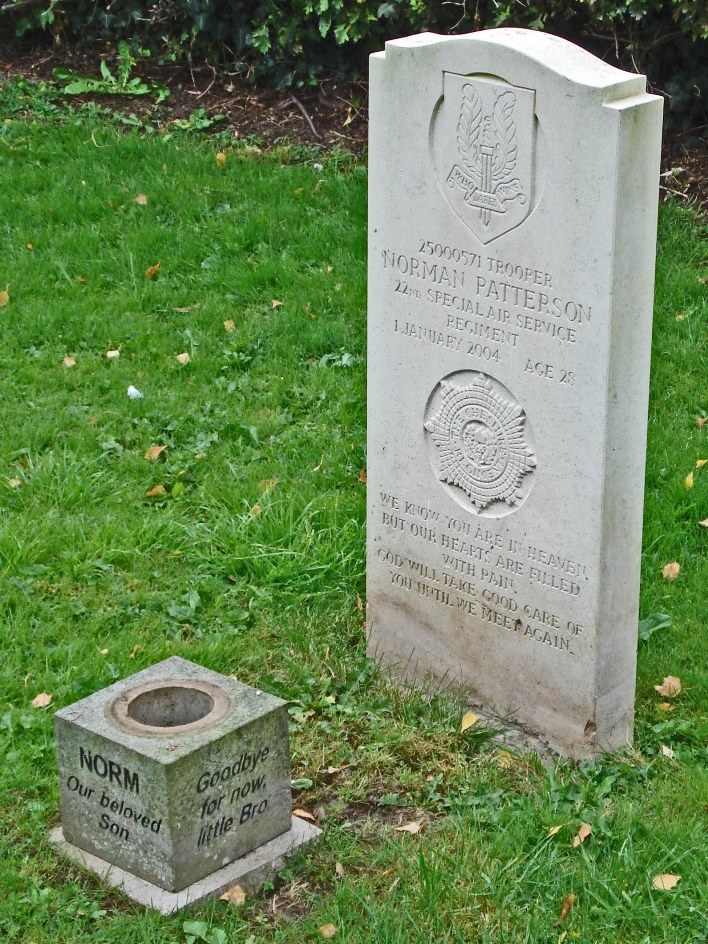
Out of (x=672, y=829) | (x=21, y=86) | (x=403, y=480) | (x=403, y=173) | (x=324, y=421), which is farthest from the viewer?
(x=21, y=86)

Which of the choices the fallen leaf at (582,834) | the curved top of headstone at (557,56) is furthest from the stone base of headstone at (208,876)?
the curved top of headstone at (557,56)

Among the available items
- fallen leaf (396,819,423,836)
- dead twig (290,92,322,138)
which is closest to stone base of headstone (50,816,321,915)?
fallen leaf (396,819,423,836)

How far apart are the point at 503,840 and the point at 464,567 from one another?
3.05ft

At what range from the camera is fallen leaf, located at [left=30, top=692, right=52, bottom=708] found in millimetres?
4430

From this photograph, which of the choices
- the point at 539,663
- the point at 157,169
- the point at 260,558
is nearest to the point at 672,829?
the point at 539,663

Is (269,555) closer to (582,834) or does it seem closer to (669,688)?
(669,688)

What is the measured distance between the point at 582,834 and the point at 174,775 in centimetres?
112

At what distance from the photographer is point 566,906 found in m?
3.58

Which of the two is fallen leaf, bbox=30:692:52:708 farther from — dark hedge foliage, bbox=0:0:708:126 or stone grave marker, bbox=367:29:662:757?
dark hedge foliage, bbox=0:0:708:126

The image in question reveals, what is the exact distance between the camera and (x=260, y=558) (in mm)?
5152

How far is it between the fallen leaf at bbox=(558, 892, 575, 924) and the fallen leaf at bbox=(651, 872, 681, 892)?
0.21 m

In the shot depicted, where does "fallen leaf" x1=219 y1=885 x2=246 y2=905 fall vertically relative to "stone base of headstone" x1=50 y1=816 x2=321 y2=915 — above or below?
below

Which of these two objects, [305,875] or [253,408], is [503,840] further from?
[253,408]

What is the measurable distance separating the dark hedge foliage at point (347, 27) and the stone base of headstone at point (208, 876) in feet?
17.2
